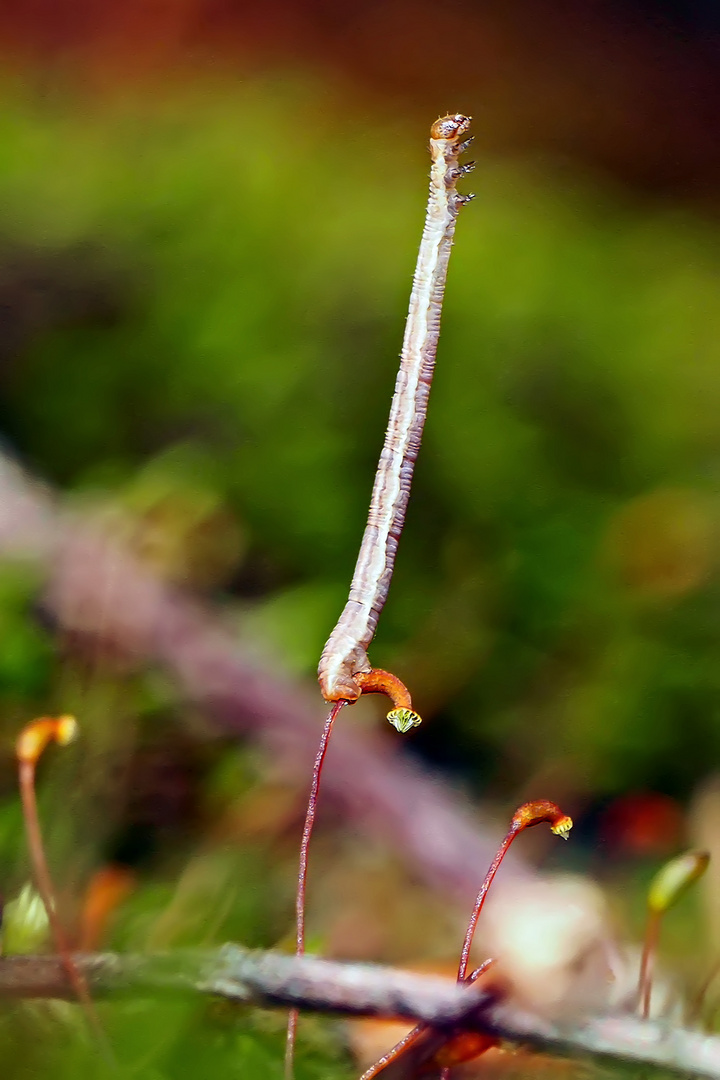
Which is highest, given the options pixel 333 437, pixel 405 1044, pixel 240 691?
pixel 333 437

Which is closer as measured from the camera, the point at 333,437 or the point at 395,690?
the point at 395,690

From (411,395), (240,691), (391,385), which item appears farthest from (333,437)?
(411,395)

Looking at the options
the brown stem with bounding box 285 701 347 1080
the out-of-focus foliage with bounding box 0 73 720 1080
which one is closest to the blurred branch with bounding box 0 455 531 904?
the out-of-focus foliage with bounding box 0 73 720 1080

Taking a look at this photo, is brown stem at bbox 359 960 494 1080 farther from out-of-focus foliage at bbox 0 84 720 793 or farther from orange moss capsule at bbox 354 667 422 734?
out-of-focus foliage at bbox 0 84 720 793

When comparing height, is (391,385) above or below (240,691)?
above

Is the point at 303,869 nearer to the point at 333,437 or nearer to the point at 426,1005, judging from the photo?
the point at 426,1005

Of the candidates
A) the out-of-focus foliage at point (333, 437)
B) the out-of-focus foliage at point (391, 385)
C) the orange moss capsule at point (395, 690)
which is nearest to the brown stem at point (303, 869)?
the orange moss capsule at point (395, 690)

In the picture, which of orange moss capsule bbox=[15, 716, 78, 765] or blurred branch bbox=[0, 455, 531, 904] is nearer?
orange moss capsule bbox=[15, 716, 78, 765]

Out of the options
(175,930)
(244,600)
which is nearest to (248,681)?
(244,600)
